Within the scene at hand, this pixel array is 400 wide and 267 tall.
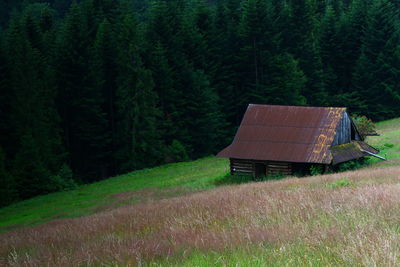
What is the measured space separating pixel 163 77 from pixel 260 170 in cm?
2428

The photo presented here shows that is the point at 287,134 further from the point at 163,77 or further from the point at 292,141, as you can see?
the point at 163,77

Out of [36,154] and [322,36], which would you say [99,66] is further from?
[322,36]

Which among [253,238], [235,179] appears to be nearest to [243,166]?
[235,179]

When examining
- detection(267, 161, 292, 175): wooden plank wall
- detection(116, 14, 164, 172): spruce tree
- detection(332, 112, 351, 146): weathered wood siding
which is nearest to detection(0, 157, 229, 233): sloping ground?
detection(116, 14, 164, 172): spruce tree

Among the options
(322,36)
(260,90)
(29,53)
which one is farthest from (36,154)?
(322,36)

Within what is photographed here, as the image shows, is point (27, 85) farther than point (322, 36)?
No

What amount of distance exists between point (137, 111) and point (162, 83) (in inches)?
260

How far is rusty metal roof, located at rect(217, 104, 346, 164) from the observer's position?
32.0m

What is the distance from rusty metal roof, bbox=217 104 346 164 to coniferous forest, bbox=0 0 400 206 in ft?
58.0

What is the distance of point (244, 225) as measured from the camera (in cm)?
836

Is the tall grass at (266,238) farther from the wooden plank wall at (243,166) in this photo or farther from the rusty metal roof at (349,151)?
the wooden plank wall at (243,166)

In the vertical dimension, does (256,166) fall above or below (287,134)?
below

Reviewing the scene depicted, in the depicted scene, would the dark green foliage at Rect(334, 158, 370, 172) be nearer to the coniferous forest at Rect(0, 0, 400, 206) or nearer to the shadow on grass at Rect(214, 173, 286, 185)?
the shadow on grass at Rect(214, 173, 286, 185)

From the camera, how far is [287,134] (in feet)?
111
